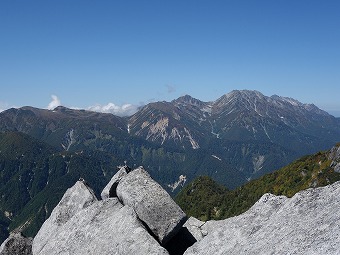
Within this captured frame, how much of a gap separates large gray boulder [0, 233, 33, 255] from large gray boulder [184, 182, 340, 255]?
13880mm

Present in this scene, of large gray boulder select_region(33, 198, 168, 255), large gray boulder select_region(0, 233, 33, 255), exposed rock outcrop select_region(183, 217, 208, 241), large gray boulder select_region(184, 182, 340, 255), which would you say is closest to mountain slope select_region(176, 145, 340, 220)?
exposed rock outcrop select_region(183, 217, 208, 241)

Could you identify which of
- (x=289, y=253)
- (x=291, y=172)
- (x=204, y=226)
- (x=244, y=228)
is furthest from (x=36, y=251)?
(x=291, y=172)

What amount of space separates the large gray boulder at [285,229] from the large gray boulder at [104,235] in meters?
2.83

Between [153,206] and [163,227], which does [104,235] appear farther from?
[163,227]

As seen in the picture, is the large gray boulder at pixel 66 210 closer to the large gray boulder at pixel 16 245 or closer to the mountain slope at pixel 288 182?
the large gray boulder at pixel 16 245

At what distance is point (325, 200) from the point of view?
55.5 ft

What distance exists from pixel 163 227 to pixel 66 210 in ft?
30.4

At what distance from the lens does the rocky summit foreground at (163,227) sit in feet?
50.3

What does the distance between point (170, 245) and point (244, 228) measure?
7392 mm

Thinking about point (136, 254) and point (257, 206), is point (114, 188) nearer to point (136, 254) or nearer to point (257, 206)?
point (136, 254)

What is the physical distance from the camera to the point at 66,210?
28.2 meters

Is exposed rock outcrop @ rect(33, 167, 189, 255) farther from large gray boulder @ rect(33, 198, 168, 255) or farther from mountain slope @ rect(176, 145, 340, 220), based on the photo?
mountain slope @ rect(176, 145, 340, 220)

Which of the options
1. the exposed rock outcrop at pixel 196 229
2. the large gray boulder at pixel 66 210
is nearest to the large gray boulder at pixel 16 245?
the large gray boulder at pixel 66 210

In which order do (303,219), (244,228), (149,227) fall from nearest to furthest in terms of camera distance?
(303,219) → (244,228) → (149,227)
